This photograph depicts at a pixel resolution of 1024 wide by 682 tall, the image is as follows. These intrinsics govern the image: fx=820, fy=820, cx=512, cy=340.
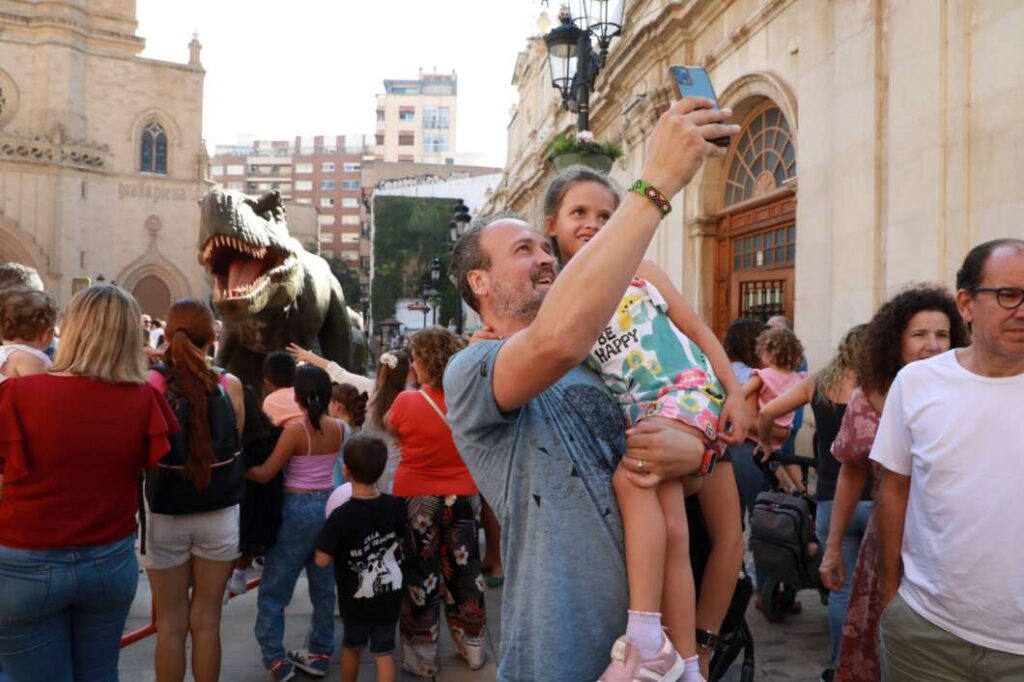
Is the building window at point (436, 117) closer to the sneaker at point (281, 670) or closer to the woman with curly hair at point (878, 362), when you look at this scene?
the sneaker at point (281, 670)

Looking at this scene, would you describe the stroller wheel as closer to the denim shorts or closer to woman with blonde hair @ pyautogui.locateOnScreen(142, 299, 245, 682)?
the denim shorts

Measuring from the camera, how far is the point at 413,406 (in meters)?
5.00

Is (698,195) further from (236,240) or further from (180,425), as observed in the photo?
(180,425)

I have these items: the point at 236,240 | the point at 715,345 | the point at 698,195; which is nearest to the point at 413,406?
the point at 236,240

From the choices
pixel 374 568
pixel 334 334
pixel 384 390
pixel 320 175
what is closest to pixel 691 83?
pixel 374 568

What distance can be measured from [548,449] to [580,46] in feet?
23.7

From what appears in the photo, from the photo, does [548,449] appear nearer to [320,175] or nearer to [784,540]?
[784,540]

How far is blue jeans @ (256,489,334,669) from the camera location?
15.5 feet

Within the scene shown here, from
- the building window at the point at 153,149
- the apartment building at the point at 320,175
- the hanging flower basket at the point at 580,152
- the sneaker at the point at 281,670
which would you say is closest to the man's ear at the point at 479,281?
the sneaker at the point at 281,670

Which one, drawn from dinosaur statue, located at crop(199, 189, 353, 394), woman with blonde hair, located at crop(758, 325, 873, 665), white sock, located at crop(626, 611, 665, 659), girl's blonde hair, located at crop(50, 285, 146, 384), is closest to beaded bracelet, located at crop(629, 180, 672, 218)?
white sock, located at crop(626, 611, 665, 659)

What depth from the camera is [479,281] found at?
204cm

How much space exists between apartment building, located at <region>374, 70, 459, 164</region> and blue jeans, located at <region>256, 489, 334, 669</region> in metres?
102

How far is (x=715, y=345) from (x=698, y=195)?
11900mm

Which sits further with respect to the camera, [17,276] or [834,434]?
[17,276]
